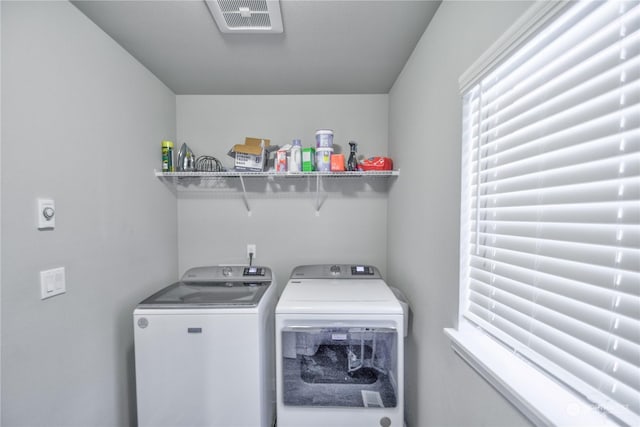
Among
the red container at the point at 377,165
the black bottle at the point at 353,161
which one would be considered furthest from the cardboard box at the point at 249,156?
the red container at the point at 377,165

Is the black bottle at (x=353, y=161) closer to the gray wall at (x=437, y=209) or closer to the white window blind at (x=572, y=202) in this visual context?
the gray wall at (x=437, y=209)

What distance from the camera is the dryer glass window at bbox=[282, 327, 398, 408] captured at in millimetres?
1450

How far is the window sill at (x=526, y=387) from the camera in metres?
0.61

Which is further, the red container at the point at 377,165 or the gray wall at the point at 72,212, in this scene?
the red container at the point at 377,165

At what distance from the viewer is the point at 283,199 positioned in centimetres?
223

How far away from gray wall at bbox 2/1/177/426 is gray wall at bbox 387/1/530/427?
175 centimetres

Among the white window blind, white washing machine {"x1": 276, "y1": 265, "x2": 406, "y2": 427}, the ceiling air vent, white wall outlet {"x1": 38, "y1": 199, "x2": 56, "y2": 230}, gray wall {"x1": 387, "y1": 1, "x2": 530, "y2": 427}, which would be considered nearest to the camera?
the white window blind

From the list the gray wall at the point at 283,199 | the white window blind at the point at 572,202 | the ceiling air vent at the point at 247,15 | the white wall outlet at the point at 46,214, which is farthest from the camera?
the gray wall at the point at 283,199

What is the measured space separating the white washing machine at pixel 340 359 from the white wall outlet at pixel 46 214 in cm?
109

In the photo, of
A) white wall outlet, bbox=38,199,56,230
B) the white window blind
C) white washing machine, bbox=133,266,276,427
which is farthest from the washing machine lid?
the white window blind

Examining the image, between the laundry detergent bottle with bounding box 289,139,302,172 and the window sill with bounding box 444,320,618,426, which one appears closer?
the window sill with bounding box 444,320,618,426

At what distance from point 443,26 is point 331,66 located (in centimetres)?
78

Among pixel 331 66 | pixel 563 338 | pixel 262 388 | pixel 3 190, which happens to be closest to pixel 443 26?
pixel 331 66

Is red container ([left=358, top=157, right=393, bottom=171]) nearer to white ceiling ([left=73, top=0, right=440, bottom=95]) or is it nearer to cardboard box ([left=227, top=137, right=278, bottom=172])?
white ceiling ([left=73, top=0, right=440, bottom=95])
